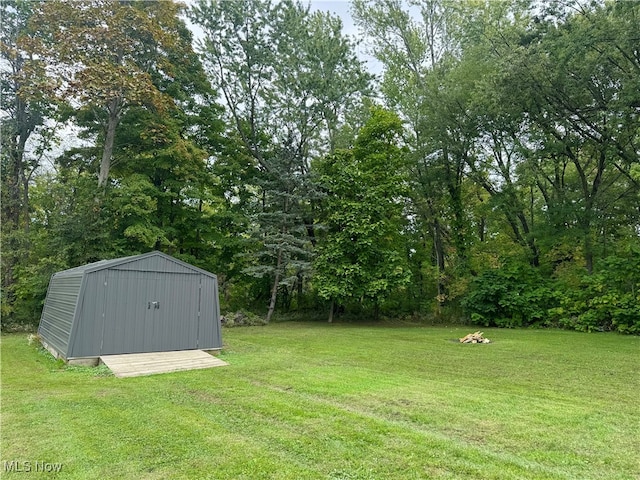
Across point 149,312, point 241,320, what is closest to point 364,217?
point 241,320

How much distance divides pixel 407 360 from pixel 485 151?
516 inches

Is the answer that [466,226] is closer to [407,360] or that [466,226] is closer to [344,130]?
[344,130]

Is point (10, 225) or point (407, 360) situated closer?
point (407, 360)

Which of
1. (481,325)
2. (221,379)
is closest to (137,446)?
(221,379)

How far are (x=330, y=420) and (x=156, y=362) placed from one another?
424cm

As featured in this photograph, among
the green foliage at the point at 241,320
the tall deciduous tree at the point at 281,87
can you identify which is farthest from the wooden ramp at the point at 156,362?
the tall deciduous tree at the point at 281,87

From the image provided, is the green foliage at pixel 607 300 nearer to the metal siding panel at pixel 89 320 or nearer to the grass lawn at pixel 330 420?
the grass lawn at pixel 330 420

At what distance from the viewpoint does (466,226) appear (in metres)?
18.4

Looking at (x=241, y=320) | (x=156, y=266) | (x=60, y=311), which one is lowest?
(x=241, y=320)

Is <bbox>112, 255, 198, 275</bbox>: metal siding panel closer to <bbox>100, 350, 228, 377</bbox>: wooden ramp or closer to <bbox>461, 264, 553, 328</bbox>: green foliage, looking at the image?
<bbox>100, 350, 228, 377</bbox>: wooden ramp

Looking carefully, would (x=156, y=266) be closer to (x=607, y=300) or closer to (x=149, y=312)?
(x=149, y=312)

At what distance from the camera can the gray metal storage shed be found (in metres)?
7.03

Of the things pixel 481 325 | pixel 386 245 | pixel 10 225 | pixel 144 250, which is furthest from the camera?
pixel 386 245

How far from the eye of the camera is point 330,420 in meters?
3.93
